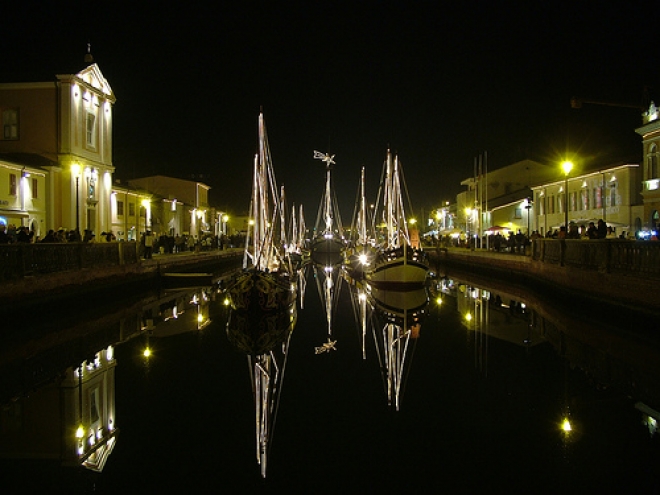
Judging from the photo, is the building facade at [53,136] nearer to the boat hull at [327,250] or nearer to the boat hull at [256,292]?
the boat hull at [256,292]

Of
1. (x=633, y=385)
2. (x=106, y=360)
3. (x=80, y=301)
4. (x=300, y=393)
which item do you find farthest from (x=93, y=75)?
(x=633, y=385)

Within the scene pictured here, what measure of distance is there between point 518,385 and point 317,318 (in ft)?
43.2

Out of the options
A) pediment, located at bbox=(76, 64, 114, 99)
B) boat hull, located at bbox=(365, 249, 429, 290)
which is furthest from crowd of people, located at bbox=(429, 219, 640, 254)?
pediment, located at bbox=(76, 64, 114, 99)

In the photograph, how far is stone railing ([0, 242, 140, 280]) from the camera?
21347 mm

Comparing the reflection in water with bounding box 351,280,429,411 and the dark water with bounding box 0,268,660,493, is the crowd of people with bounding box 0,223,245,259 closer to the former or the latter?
the dark water with bounding box 0,268,660,493

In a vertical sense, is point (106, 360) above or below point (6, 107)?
below

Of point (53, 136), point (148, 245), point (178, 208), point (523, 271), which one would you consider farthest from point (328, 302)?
point (178, 208)

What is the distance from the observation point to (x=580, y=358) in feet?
50.5

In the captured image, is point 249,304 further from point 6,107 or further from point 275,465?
point 6,107

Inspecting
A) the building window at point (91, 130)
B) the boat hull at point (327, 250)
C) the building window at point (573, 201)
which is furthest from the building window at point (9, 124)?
the boat hull at point (327, 250)

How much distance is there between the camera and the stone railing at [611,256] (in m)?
19.1

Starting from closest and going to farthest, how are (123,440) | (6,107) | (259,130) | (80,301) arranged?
(123,440) < (259,130) < (80,301) < (6,107)

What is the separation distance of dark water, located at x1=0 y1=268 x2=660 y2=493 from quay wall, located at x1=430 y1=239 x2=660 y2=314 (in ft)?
5.17

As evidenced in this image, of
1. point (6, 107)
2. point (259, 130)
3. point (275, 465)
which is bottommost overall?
point (275, 465)
